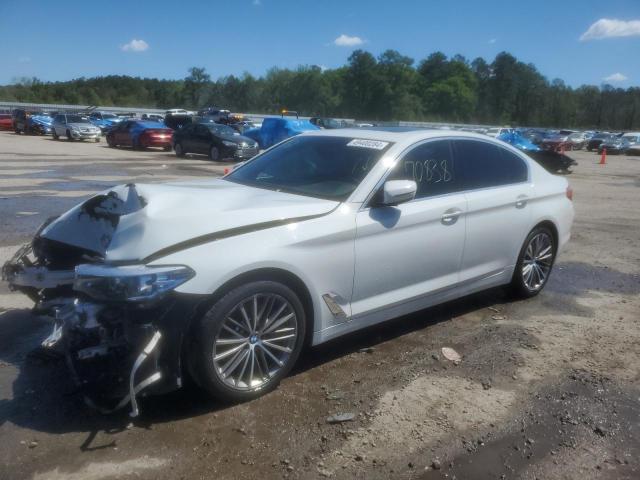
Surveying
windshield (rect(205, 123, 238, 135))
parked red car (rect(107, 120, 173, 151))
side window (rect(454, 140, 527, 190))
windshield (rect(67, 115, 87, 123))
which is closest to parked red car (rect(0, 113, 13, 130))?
windshield (rect(67, 115, 87, 123))

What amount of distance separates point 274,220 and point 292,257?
0.90 ft

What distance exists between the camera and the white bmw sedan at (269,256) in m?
3.18

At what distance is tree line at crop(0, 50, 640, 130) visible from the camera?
105m

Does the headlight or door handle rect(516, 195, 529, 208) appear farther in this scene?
door handle rect(516, 195, 529, 208)

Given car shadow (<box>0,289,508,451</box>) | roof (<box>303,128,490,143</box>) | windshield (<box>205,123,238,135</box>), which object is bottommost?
car shadow (<box>0,289,508,451</box>)

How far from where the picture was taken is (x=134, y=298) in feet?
10.1

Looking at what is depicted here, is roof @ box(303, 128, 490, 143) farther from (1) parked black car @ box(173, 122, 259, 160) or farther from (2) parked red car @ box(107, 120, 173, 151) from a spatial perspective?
(2) parked red car @ box(107, 120, 173, 151)

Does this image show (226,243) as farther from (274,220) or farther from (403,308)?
(403,308)

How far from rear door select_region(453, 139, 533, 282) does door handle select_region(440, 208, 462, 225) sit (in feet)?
0.52

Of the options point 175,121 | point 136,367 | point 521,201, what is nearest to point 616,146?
point 175,121

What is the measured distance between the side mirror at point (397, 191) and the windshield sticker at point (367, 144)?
51cm

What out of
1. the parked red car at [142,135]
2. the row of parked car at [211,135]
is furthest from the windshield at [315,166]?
the parked red car at [142,135]

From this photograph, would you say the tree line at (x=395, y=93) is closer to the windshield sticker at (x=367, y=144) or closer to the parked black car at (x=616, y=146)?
the parked black car at (x=616, y=146)

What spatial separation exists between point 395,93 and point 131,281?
108 m
